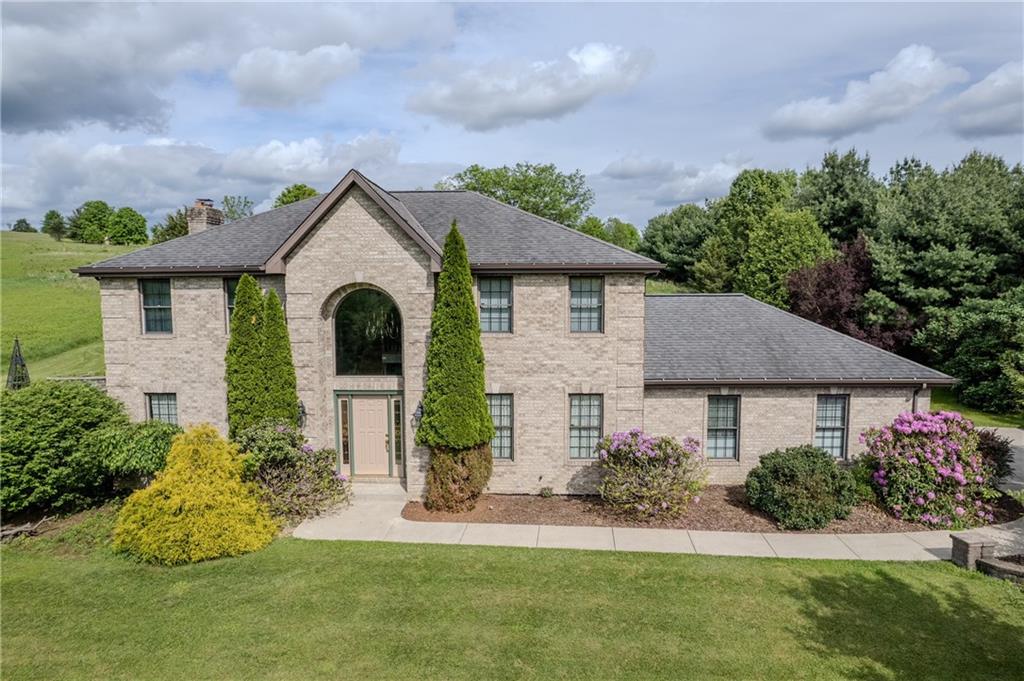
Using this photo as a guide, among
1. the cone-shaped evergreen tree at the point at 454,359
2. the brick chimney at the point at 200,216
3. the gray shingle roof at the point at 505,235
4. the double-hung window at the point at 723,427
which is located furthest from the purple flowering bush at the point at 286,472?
the double-hung window at the point at 723,427

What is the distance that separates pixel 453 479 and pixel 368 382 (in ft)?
12.7

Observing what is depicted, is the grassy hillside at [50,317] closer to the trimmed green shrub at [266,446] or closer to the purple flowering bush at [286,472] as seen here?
the trimmed green shrub at [266,446]

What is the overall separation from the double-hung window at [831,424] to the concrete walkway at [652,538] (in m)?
3.44

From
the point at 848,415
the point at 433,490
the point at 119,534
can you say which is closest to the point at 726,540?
the point at 848,415

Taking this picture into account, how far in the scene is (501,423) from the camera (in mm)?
16766

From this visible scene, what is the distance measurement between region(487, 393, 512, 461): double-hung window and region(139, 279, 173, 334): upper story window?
968 cm

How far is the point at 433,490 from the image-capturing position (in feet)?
50.6

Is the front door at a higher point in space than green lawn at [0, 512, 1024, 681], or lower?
higher

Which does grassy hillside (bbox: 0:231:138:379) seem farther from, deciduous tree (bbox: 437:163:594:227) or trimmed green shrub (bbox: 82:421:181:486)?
deciduous tree (bbox: 437:163:594:227)

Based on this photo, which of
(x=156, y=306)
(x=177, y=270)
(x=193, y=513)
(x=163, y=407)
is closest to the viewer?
(x=193, y=513)

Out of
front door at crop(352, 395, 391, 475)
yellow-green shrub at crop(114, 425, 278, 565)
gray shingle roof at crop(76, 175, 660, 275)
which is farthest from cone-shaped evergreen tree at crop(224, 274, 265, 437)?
front door at crop(352, 395, 391, 475)

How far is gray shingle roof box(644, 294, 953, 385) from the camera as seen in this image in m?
16.7

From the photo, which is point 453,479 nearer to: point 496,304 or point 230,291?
point 496,304

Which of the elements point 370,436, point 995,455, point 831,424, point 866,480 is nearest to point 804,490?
point 866,480
